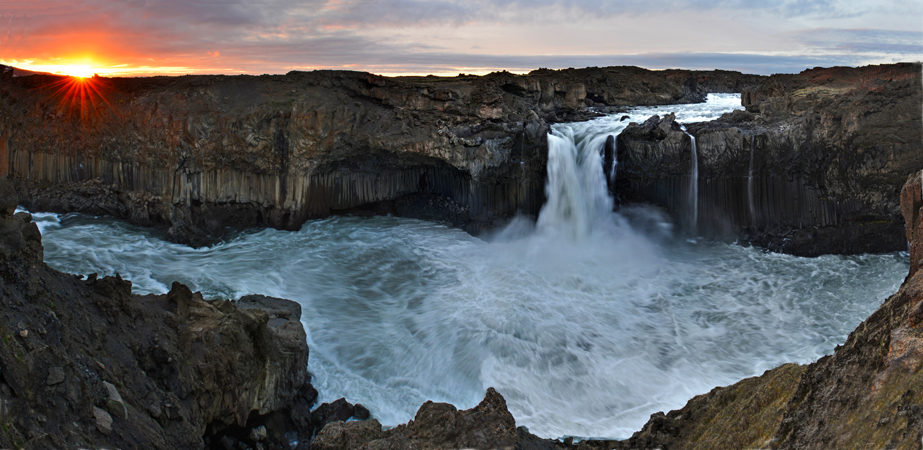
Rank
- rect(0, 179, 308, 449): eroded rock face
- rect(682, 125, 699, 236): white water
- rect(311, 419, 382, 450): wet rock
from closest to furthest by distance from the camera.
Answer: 1. rect(0, 179, 308, 449): eroded rock face
2. rect(311, 419, 382, 450): wet rock
3. rect(682, 125, 699, 236): white water

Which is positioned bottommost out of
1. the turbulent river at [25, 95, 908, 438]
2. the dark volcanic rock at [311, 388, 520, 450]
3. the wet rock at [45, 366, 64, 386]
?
the turbulent river at [25, 95, 908, 438]

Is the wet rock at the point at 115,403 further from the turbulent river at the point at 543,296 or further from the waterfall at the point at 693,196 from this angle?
the waterfall at the point at 693,196

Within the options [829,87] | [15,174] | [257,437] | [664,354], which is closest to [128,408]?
[257,437]

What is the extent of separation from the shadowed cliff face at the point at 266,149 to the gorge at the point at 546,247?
0.10 m

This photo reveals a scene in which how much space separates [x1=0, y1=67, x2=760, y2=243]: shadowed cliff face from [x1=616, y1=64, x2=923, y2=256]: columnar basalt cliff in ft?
13.0

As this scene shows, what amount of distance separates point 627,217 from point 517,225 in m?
3.62

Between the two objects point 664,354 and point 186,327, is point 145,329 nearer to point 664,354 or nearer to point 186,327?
point 186,327

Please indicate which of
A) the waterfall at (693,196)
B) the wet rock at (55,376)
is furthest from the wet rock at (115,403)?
the waterfall at (693,196)

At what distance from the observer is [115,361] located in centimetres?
558

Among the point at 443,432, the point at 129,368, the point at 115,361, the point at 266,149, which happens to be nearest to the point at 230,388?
the point at 129,368

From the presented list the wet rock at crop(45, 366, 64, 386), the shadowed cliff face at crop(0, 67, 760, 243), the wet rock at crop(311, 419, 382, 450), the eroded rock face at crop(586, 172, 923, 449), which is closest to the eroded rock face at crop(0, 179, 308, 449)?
the wet rock at crop(45, 366, 64, 386)

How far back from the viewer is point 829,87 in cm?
2395

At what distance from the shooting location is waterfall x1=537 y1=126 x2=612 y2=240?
1844 centimetres

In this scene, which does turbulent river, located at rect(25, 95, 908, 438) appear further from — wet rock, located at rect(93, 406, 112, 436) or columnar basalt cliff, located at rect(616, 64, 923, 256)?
wet rock, located at rect(93, 406, 112, 436)
